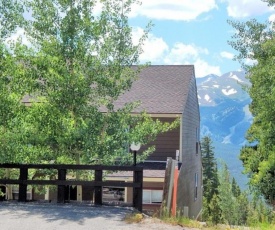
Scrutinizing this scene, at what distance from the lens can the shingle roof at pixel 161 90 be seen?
80.8ft

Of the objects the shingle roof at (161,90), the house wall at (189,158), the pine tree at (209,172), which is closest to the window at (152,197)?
the house wall at (189,158)

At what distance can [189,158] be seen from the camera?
96.5 feet

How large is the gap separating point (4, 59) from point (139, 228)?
8.22 meters

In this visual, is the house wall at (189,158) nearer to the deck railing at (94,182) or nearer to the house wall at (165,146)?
the house wall at (165,146)

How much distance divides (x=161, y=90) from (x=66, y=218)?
15.4 meters

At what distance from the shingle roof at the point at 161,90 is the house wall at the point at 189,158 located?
31.4 inches

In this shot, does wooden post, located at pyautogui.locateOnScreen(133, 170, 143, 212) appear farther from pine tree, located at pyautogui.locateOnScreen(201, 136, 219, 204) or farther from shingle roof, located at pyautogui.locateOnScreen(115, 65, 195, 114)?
pine tree, located at pyautogui.locateOnScreen(201, 136, 219, 204)

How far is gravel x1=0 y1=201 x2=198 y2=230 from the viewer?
36.4ft

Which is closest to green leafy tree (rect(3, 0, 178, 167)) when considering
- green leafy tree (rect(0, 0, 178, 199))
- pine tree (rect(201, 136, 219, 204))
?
green leafy tree (rect(0, 0, 178, 199))

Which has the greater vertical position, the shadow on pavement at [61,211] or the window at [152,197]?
the shadow on pavement at [61,211]

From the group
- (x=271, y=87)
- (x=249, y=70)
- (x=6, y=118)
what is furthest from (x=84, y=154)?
(x=249, y=70)

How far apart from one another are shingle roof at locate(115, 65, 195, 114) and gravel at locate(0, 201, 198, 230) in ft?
37.1

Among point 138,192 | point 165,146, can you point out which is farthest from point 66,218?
point 165,146

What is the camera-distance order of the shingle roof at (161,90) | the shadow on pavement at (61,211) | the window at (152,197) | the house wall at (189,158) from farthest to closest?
the house wall at (189,158) < the shingle roof at (161,90) < the window at (152,197) < the shadow on pavement at (61,211)
